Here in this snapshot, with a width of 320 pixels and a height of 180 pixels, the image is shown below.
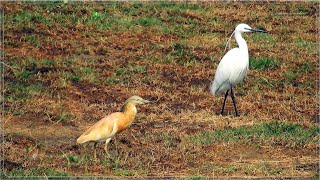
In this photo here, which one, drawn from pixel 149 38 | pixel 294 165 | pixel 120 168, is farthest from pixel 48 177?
pixel 149 38

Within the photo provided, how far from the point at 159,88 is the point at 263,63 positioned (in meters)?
2.21

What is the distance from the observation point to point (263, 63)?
45.1 ft

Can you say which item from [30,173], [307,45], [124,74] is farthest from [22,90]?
[307,45]

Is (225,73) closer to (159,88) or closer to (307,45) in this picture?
(159,88)

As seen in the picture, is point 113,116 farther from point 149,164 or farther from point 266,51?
point 266,51

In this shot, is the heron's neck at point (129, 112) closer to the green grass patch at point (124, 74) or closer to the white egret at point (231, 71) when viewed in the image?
the white egret at point (231, 71)

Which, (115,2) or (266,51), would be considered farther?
(115,2)

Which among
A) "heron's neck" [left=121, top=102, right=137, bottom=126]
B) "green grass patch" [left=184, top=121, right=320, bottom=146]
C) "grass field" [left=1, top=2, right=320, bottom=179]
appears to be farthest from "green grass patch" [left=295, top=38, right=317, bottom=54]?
"heron's neck" [left=121, top=102, right=137, bottom=126]

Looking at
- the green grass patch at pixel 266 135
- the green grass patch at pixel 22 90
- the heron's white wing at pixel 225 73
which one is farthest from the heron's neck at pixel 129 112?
the heron's white wing at pixel 225 73

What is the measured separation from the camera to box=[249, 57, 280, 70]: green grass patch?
13.6m

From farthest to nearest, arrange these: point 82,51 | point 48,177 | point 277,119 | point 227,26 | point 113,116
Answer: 1. point 227,26
2. point 82,51
3. point 277,119
4. point 113,116
5. point 48,177

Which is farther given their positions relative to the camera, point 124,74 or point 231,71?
point 124,74

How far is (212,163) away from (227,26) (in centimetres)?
809

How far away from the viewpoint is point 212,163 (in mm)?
8523
